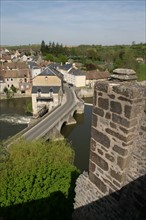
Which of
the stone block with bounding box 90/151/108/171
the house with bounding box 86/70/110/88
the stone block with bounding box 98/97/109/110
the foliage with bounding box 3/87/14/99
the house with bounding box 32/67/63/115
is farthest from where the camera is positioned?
the house with bounding box 86/70/110/88

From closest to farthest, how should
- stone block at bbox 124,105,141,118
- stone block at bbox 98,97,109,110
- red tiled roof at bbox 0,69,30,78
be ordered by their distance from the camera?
stone block at bbox 124,105,141,118
stone block at bbox 98,97,109,110
red tiled roof at bbox 0,69,30,78

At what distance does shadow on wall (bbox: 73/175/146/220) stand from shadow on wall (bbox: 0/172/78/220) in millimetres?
8511

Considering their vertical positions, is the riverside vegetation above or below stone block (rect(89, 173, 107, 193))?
below

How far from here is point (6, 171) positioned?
1653cm

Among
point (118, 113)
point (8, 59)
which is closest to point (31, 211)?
point (118, 113)

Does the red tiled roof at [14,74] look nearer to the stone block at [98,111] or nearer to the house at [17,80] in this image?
the house at [17,80]

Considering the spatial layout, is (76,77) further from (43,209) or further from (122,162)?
(122,162)

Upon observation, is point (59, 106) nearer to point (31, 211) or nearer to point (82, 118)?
point (82, 118)

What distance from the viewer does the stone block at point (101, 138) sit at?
4543 mm

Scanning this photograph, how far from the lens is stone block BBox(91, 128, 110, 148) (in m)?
4.54

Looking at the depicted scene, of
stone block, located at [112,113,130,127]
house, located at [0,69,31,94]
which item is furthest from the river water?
stone block, located at [112,113,130,127]

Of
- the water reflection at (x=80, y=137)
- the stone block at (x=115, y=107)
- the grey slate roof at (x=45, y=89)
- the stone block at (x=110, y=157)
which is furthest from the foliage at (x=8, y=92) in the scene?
the stone block at (x=115, y=107)

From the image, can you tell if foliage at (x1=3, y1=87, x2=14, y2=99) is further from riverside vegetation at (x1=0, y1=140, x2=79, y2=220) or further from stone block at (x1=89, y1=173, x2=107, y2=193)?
stone block at (x1=89, y1=173, x2=107, y2=193)

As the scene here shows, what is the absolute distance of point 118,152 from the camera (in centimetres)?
427
